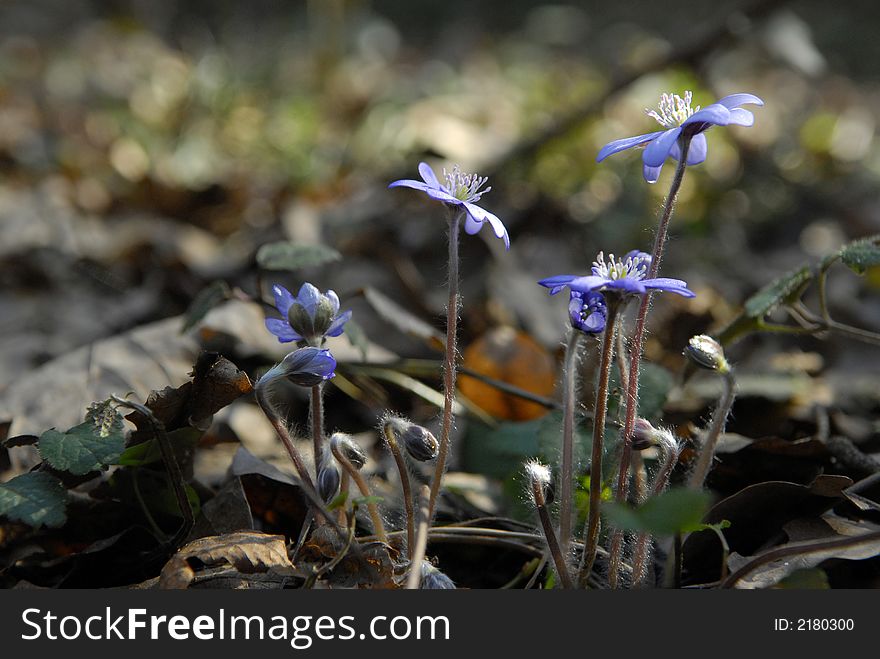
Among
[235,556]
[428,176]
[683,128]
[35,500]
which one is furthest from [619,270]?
[35,500]

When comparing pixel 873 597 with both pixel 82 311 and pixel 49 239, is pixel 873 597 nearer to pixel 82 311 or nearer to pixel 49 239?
pixel 82 311

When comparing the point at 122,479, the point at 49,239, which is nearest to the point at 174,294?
the point at 49,239

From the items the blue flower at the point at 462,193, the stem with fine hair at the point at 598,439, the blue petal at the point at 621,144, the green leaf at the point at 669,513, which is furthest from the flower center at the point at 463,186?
the green leaf at the point at 669,513

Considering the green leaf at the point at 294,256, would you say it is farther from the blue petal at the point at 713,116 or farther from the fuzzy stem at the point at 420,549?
the blue petal at the point at 713,116

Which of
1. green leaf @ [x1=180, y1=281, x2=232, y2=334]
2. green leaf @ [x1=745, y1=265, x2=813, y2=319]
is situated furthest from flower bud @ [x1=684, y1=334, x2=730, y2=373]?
green leaf @ [x1=180, y1=281, x2=232, y2=334]

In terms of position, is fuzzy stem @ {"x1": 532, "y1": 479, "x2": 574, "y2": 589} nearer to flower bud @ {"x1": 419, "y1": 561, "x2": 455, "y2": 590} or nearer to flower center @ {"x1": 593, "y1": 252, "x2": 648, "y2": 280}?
flower bud @ {"x1": 419, "y1": 561, "x2": 455, "y2": 590}

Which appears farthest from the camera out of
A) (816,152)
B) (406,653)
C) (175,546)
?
(816,152)
